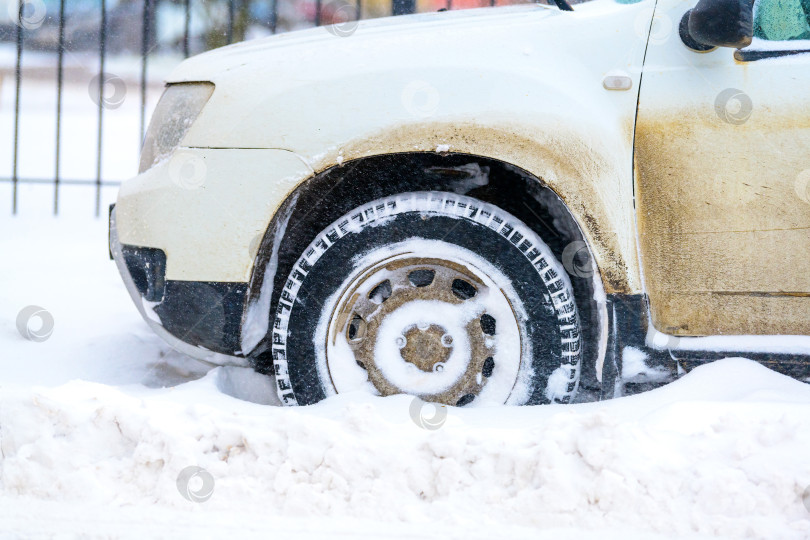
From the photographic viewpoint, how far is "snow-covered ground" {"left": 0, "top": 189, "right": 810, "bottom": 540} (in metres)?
1.80

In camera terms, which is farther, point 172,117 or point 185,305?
point 172,117

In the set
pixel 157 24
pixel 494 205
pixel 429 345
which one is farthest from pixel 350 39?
pixel 157 24

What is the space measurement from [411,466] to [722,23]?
59.3 inches

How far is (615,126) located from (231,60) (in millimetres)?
1286

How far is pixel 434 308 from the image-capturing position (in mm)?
2367

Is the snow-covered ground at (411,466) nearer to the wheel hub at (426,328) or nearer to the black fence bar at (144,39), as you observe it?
the wheel hub at (426,328)

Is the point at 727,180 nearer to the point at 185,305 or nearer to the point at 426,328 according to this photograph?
the point at 426,328

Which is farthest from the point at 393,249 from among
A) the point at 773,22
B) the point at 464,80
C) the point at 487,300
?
the point at 773,22

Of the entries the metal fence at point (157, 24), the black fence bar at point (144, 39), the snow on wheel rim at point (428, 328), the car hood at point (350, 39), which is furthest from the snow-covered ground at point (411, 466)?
the black fence bar at point (144, 39)

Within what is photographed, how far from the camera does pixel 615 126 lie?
223 cm

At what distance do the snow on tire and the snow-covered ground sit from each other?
12 cm

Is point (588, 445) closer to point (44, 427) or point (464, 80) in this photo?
point (464, 80)

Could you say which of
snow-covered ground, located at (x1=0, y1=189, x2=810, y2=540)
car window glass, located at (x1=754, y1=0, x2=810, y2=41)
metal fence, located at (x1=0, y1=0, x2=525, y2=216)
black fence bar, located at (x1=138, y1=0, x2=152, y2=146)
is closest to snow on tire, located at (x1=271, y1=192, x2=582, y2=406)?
snow-covered ground, located at (x1=0, y1=189, x2=810, y2=540)

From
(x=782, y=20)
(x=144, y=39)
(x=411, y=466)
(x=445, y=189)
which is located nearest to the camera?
(x=411, y=466)
